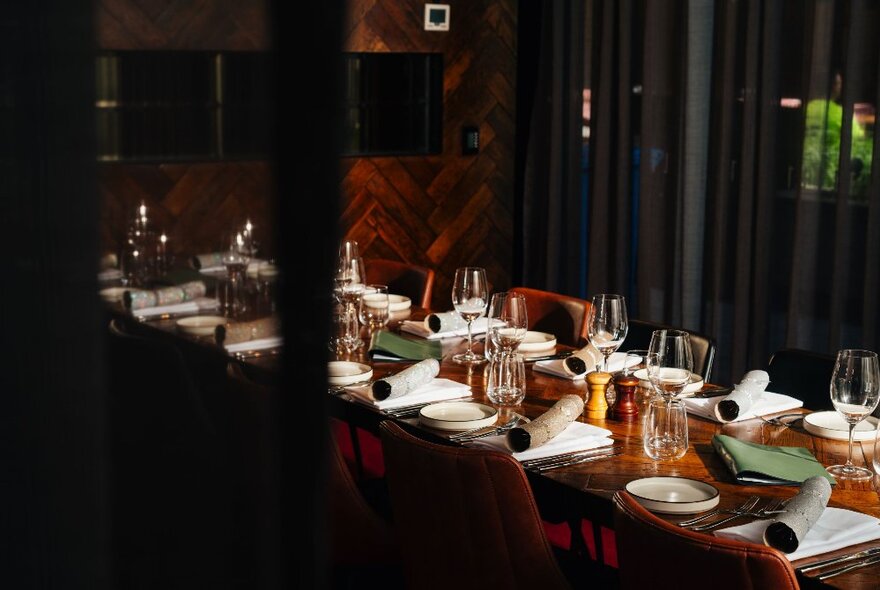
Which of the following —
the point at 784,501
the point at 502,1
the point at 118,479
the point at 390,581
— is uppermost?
the point at 502,1

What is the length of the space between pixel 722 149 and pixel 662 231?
Answer: 23.6 inches

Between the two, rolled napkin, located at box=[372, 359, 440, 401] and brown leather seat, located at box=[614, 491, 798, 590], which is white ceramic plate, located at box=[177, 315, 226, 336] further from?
rolled napkin, located at box=[372, 359, 440, 401]

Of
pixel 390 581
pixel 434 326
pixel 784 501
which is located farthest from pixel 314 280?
pixel 434 326

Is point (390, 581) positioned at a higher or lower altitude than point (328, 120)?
lower

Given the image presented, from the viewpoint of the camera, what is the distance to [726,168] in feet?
15.7

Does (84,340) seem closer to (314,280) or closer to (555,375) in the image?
(314,280)

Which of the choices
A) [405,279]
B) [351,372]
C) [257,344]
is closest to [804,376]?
[351,372]

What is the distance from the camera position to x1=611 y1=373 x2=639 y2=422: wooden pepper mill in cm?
240

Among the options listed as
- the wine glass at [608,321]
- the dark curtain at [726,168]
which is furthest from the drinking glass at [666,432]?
the dark curtain at [726,168]

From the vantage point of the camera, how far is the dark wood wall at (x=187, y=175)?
17 cm

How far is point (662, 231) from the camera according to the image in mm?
5230

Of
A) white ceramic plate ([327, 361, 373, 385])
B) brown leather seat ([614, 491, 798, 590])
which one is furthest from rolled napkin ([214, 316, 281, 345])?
white ceramic plate ([327, 361, 373, 385])

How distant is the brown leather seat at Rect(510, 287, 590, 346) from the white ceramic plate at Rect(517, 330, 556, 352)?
0.92 ft

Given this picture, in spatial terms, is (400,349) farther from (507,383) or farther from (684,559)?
(684,559)
